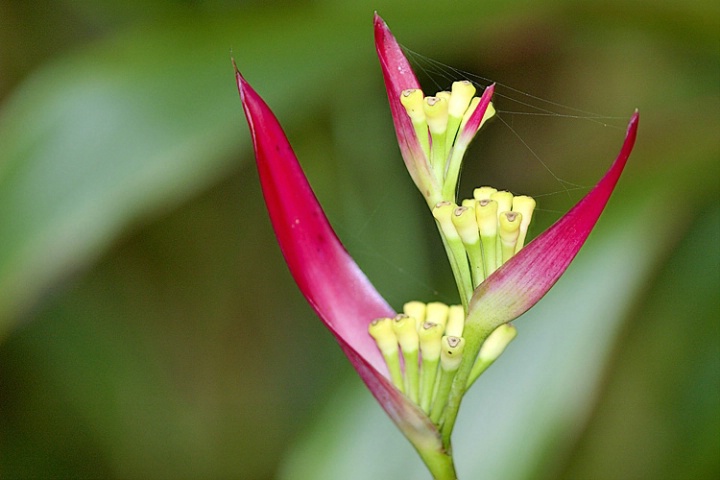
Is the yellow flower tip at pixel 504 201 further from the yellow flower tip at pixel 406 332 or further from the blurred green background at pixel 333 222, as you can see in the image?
the blurred green background at pixel 333 222

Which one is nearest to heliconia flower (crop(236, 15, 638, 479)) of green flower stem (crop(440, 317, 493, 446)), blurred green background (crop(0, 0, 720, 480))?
green flower stem (crop(440, 317, 493, 446))

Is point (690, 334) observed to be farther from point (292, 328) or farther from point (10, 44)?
point (10, 44)

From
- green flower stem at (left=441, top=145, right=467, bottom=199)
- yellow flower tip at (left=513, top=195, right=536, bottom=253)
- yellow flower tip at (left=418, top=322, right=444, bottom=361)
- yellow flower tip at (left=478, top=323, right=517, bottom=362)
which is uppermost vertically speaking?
green flower stem at (left=441, top=145, right=467, bottom=199)

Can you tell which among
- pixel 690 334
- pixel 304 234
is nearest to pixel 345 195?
pixel 690 334

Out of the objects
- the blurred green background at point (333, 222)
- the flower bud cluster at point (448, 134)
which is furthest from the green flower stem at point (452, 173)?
the blurred green background at point (333, 222)

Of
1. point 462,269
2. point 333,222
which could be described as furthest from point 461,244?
point 333,222

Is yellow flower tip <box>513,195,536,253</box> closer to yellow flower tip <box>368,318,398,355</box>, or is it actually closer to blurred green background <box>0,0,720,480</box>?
yellow flower tip <box>368,318,398,355</box>
